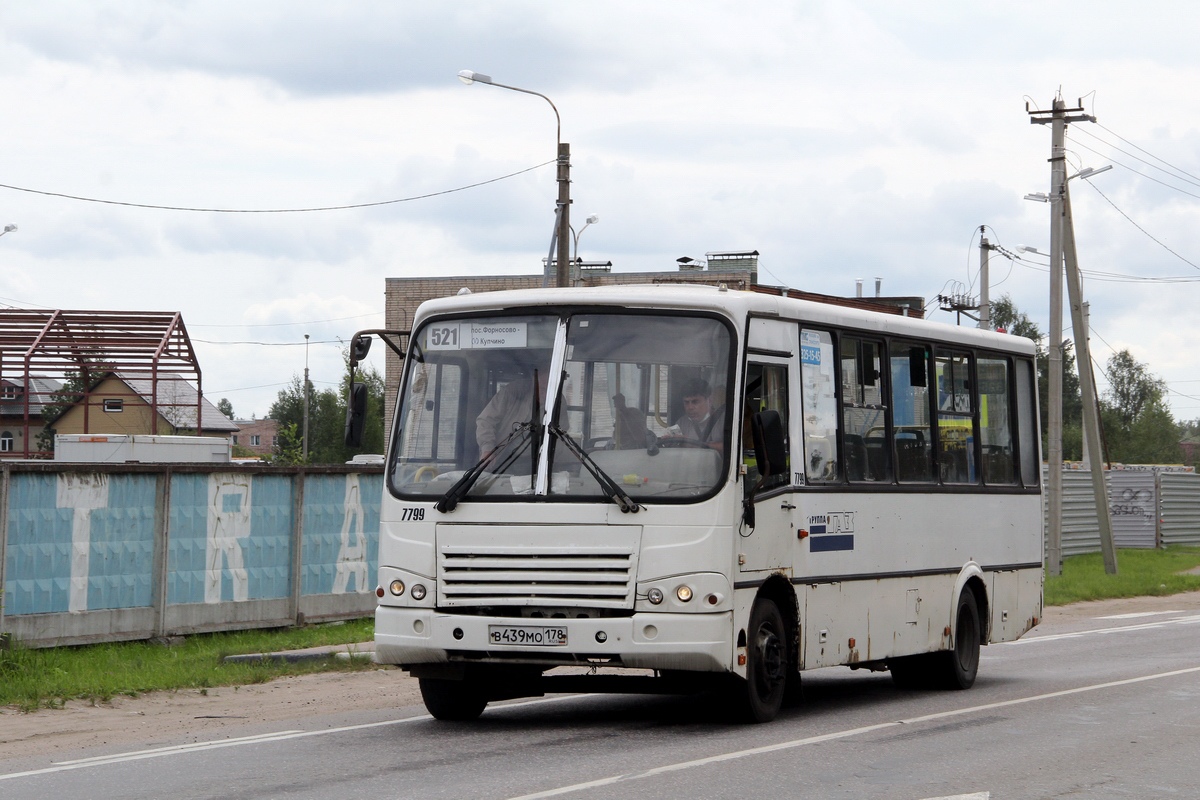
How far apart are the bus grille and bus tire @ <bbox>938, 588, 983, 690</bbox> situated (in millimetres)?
4890

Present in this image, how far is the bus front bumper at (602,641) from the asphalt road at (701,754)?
498 mm

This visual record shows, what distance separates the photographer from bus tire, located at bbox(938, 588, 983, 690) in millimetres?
14281

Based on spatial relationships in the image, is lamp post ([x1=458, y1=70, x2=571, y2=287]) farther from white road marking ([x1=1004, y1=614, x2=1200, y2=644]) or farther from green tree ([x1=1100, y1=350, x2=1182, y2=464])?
green tree ([x1=1100, y1=350, x2=1182, y2=464])

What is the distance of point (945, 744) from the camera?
10.5m

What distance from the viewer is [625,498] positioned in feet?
33.9

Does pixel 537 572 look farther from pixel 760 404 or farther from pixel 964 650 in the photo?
pixel 964 650

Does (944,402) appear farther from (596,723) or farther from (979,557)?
(596,723)

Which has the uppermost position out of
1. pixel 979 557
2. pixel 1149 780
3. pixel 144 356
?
pixel 144 356

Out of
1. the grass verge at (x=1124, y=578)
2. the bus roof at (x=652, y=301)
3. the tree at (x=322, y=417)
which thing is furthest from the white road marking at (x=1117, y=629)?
the tree at (x=322, y=417)

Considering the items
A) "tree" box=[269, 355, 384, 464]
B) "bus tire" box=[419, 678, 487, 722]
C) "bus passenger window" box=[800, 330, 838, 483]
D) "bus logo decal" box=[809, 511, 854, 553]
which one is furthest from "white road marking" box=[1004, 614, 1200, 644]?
A: "tree" box=[269, 355, 384, 464]

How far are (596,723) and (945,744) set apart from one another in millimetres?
2355

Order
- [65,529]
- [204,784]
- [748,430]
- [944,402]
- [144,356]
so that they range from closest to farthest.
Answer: [204,784], [748,430], [944,402], [65,529], [144,356]

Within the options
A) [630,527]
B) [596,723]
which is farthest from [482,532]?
[596,723]

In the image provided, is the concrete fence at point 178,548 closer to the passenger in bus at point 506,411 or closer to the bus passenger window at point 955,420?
the passenger in bus at point 506,411
